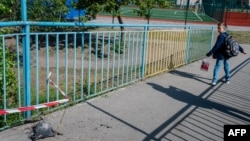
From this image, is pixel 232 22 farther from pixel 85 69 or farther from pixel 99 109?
pixel 99 109

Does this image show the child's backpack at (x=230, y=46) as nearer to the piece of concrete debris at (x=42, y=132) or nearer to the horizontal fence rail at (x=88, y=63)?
the horizontal fence rail at (x=88, y=63)

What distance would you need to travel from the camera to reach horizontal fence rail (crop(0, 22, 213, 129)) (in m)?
4.94

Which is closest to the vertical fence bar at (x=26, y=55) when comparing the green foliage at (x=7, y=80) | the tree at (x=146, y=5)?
the green foliage at (x=7, y=80)

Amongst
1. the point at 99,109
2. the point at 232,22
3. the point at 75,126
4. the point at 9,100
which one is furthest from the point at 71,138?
the point at 232,22

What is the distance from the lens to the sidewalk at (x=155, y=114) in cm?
466

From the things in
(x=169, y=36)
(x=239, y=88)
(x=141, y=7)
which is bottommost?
(x=239, y=88)

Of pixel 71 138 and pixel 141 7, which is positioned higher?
pixel 141 7

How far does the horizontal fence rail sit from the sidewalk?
0.97 feet

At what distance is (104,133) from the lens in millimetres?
4664

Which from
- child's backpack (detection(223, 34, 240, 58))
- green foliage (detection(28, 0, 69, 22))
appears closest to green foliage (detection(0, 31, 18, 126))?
child's backpack (detection(223, 34, 240, 58))

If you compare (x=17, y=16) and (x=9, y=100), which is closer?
(x=9, y=100)

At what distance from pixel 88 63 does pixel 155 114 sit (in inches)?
80.0

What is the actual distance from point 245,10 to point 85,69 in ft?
92.5

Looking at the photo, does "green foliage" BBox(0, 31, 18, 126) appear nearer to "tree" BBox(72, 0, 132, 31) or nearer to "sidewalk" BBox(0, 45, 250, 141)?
"sidewalk" BBox(0, 45, 250, 141)
